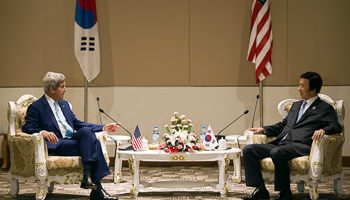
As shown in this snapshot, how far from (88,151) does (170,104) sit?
2.63 metres

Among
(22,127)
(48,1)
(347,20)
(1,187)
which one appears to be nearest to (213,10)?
(347,20)

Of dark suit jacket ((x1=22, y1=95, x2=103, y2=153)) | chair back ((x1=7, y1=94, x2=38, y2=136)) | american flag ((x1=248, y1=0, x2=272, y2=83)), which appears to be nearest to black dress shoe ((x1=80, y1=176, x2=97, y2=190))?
dark suit jacket ((x1=22, y1=95, x2=103, y2=153))

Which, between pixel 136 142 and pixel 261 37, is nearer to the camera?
pixel 136 142

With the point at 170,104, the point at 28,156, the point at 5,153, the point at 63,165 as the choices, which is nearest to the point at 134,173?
the point at 63,165

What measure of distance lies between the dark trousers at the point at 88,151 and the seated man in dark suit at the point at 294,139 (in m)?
1.44

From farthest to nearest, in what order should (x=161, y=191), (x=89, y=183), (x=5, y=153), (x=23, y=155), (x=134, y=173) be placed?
(x=5, y=153) < (x=161, y=191) < (x=134, y=173) < (x=23, y=155) < (x=89, y=183)

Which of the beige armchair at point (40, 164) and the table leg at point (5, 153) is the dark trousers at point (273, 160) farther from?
the table leg at point (5, 153)

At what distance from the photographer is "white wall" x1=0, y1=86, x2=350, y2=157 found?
596cm

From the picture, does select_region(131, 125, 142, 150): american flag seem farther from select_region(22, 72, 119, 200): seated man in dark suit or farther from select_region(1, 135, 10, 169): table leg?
select_region(1, 135, 10, 169): table leg

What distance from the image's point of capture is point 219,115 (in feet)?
19.6

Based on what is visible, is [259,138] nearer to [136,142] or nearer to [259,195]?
[259,195]

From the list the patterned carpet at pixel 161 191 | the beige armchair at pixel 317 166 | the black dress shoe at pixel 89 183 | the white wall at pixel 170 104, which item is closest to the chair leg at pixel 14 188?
the patterned carpet at pixel 161 191

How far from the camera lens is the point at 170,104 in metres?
6.02

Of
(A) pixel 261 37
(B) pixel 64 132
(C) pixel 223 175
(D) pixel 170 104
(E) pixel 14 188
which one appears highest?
(A) pixel 261 37
